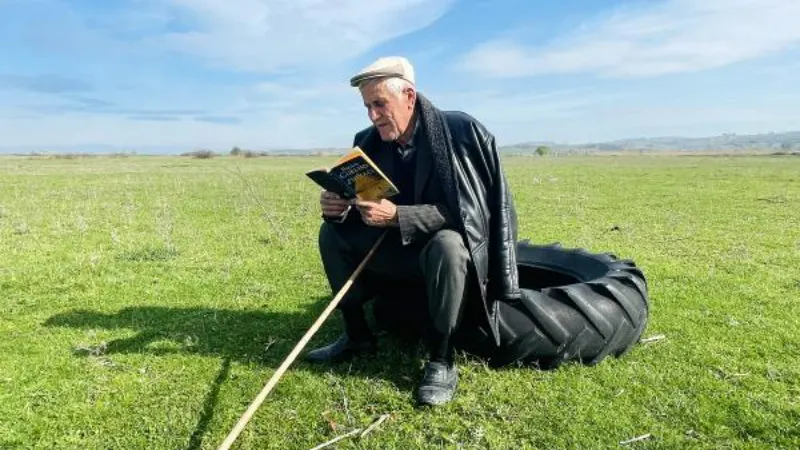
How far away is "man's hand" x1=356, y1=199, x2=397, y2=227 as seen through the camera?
179 inches

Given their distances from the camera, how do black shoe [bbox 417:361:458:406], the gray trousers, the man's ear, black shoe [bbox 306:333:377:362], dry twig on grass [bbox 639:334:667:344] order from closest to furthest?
black shoe [bbox 417:361:458:406]
the gray trousers
the man's ear
black shoe [bbox 306:333:377:362]
dry twig on grass [bbox 639:334:667:344]

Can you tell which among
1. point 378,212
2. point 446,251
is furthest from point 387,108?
point 446,251

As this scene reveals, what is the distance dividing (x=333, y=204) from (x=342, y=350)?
49.3 inches

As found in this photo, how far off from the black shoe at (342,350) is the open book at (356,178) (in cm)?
131

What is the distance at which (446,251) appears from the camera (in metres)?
4.46

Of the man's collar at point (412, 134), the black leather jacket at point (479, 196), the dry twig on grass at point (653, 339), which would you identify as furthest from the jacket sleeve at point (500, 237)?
the dry twig on grass at point (653, 339)

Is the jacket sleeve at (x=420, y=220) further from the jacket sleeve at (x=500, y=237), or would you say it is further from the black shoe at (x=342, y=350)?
the black shoe at (x=342, y=350)

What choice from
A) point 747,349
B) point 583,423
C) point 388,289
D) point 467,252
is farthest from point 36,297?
point 747,349

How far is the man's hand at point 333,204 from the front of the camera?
4.89 metres

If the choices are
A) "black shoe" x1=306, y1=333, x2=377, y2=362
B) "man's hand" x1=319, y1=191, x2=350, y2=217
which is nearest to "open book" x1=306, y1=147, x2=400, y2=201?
"man's hand" x1=319, y1=191, x2=350, y2=217

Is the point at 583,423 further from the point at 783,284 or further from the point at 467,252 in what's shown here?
the point at 783,284

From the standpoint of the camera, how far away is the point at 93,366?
17.0 feet

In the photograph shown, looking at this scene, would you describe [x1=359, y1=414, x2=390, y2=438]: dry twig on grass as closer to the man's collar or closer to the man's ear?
the man's collar

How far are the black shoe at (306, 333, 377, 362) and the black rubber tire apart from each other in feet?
1.23
